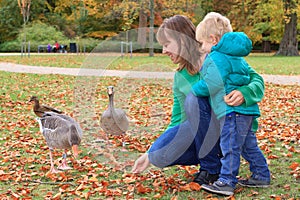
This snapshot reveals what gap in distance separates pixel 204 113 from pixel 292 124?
136 inches

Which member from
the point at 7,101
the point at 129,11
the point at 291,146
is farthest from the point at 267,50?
the point at 291,146

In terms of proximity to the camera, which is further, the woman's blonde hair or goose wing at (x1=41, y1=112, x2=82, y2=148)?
goose wing at (x1=41, y1=112, x2=82, y2=148)

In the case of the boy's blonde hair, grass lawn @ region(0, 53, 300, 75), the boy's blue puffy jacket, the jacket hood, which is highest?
the boy's blonde hair

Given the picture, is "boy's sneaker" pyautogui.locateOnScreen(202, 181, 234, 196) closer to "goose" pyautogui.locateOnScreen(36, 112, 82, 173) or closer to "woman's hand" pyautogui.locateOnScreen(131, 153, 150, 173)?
"woman's hand" pyautogui.locateOnScreen(131, 153, 150, 173)

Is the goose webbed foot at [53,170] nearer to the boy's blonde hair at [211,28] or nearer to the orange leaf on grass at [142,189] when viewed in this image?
the orange leaf on grass at [142,189]

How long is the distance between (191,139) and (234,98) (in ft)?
1.59

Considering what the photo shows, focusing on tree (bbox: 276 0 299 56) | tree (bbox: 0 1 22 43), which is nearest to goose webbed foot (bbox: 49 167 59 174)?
tree (bbox: 276 0 299 56)

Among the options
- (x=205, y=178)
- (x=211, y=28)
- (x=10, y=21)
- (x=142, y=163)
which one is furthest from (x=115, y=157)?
(x=10, y=21)

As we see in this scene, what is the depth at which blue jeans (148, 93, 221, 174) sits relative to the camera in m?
3.78

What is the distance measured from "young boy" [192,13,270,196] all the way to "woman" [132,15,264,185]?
107 mm

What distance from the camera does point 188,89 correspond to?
3.96 m

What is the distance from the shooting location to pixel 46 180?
4.32m

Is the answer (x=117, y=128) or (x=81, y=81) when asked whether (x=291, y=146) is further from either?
(x=81, y=81)

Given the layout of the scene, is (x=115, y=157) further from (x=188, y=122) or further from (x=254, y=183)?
(x=254, y=183)
